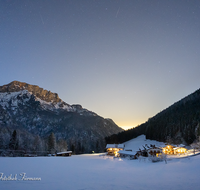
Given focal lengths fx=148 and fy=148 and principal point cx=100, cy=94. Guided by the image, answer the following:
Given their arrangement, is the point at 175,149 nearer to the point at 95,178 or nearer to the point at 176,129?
the point at 176,129

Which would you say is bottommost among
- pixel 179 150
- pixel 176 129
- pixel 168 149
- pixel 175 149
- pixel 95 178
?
pixel 168 149

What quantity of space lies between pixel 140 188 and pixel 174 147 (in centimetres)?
5682

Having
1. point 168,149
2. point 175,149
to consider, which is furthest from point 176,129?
point 175,149

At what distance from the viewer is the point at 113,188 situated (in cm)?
1327

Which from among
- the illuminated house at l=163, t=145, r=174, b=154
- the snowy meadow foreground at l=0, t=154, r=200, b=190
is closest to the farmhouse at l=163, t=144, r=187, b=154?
the illuminated house at l=163, t=145, r=174, b=154

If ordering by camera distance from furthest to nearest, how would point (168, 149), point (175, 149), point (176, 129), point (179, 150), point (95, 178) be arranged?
point (176, 129), point (168, 149), point (175, 149), point (179, 150), point (95, 178)

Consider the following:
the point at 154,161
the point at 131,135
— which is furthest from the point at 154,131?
the point at 154,161

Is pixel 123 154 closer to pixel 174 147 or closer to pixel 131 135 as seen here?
pixel 174 147

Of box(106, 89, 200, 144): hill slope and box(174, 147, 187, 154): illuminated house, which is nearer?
box(174, 147, 187, 154): illuminated house

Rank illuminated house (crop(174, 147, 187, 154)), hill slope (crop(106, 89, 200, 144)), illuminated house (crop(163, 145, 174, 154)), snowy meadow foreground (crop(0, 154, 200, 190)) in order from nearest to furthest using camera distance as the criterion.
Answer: snowy meadow foreground (crop(0, 154, 200, 190)) < illuminated house (crop(174, 147, 187, 154)) < illuminated house (crop(163, 145, 174, 154)) < hill slope (crop(106, 89, 200, 144))

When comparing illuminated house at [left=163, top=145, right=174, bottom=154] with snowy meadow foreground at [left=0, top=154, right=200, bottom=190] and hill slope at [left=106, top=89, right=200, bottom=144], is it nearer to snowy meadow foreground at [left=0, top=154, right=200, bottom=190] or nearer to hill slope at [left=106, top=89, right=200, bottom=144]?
hill slope at [left=106, top=89, right=200, bottom=144]

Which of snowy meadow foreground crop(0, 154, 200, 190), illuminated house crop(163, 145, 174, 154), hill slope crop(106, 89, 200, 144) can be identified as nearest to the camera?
snowy meadow foreground crop(0, 154, 200, 190)

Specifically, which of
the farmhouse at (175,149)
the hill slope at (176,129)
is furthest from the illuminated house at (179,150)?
the hill slope at (176,129)

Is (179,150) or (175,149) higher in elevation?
(175,149)
